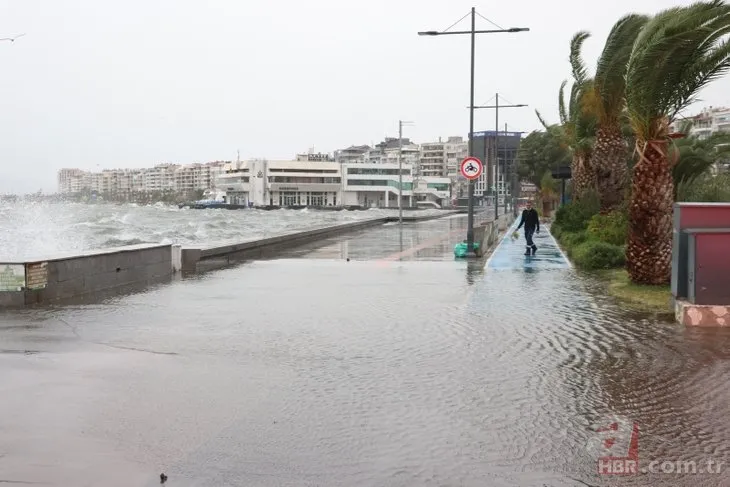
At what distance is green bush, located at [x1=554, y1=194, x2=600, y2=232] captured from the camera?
26.9 metres

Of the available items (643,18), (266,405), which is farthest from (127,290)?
(643,18)

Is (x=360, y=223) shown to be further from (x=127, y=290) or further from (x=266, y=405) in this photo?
(x=266, y=405)

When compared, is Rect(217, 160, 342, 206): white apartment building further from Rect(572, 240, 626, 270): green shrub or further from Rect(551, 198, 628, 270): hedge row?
Rect(572, 240, 626, 270): green shrub

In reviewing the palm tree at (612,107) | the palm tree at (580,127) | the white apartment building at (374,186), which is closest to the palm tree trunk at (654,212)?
the palm tree at (612,107)

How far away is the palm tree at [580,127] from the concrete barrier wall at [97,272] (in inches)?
641

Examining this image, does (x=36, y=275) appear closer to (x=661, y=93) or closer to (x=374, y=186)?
(x=661, y=93)

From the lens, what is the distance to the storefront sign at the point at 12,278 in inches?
450

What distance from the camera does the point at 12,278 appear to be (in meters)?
11.4

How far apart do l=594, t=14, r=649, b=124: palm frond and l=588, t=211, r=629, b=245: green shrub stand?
10.9ft

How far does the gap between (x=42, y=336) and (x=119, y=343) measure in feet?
3.70

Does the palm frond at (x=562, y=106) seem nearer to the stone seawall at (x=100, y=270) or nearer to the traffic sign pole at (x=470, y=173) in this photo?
the traffic sign pole at (x=470, y=173)

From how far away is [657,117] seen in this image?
1327 centimetres

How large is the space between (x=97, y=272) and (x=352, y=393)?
28.6 ft

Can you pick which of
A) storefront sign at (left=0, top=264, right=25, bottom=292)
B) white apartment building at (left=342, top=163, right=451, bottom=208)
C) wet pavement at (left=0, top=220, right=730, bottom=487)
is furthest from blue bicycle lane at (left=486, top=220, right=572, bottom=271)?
white apartment building at (left=342, top=163, right=451, bottom=208)
